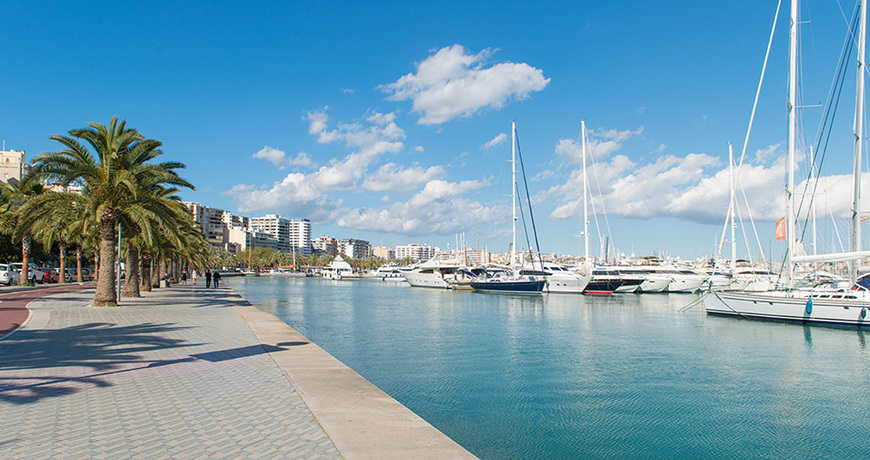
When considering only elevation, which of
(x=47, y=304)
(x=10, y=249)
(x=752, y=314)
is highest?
(x=10, y=249)

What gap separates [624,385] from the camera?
42.3ft

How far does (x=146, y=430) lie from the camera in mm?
6340

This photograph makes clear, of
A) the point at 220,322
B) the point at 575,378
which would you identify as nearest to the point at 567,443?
the point at 575,378

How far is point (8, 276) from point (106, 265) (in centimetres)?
2369

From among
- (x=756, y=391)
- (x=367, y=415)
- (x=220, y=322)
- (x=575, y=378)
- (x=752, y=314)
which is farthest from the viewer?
(x=752, y=314)

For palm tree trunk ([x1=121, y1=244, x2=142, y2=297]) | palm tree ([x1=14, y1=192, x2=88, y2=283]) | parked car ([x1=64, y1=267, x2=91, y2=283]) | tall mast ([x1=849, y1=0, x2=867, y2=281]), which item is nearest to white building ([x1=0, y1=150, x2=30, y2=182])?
parked car ([x1=64, y1=267, x2=91, y2=283])

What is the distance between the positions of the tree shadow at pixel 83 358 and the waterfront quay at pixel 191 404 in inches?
1.0

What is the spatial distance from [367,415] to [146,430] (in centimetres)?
264

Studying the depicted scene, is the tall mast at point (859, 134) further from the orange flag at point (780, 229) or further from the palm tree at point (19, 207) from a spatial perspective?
the palm tree at point (19, 207)

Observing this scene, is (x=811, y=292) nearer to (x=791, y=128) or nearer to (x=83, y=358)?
(x=791, y=128)

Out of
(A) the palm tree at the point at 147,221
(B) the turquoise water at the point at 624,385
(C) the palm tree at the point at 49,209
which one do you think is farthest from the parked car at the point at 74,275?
(B) the turquoise water at the point at 624,385

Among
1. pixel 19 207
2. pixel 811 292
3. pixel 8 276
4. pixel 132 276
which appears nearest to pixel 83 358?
pixel 132 276

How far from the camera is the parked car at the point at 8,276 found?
3894cm

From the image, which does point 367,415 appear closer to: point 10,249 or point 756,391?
point 756,391
